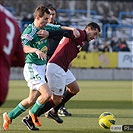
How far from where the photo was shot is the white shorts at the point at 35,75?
31.1ft

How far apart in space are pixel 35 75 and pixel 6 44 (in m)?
4.15

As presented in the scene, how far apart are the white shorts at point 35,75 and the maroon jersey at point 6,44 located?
3.83 meters

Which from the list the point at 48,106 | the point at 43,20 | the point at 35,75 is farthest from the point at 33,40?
the point at 48,106

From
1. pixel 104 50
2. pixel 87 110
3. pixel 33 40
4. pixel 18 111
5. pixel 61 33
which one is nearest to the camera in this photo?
pixel 61 33

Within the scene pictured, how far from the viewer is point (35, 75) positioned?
9523 millimetres

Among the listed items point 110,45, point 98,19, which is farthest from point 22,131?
point 98,19

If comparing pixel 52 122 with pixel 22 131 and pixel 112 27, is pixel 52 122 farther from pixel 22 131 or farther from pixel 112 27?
pixel 112 27

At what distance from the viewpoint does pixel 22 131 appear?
9.43 metres

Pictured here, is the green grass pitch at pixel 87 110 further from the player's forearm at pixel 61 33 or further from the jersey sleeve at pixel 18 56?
the jersey sleeve at pixel 18 56

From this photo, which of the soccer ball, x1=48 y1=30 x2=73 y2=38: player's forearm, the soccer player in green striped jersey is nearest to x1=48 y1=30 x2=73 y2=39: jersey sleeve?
x1=48 y1=30 x2=73 y2=38: player's forearm

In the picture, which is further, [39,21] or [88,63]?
[88,63]

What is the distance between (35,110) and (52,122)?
1.36m

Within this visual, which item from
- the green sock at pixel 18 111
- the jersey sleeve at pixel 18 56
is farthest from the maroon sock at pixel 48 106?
the jersey sleeve at pixel 18 56

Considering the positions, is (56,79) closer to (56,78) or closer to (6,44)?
(56,78)
